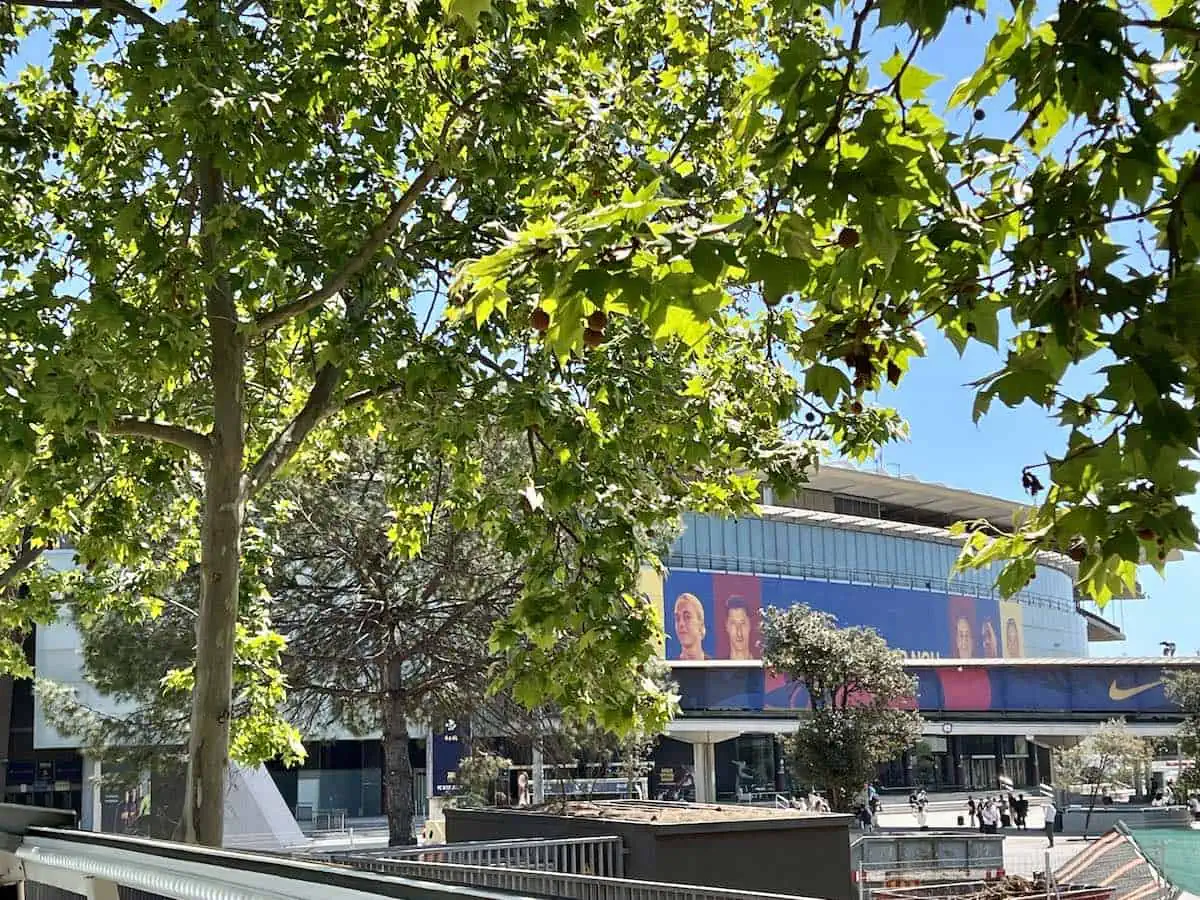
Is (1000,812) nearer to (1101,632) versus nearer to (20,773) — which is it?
(20,773)

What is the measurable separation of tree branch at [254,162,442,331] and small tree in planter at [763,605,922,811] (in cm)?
2983

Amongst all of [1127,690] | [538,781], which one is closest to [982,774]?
[1127,690]

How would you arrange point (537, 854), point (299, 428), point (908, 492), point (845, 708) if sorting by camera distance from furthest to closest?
point (908, 492) < point (845, 708) < point (537, 854) < point (299, 428)

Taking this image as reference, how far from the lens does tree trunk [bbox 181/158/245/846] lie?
8930mm

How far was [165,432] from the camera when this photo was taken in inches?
380

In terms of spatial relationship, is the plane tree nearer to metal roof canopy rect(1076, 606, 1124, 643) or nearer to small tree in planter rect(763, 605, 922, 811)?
small tree in planter rect(763, 605, 922, 811)

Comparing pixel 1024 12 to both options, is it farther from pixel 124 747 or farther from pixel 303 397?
pixel 124 747

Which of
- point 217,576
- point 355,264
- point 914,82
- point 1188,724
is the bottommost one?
point 1188,724

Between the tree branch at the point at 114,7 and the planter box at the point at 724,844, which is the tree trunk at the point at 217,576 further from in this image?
the planter box at the point at 724,844

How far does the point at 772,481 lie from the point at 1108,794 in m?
50.4

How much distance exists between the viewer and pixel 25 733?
152ft

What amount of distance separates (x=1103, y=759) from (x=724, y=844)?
4246 centimetres

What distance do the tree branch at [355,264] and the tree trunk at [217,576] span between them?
1.17ft

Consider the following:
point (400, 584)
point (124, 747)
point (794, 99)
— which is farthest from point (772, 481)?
point (124, 747)
